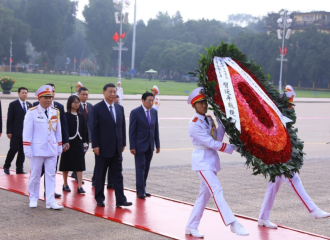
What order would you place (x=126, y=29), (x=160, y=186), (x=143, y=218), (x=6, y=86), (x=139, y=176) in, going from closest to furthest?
(x=143, y=218) → (x=139, y=176) → (x=160, y=186) → (x=6, y=86) → (x=126, y=29)

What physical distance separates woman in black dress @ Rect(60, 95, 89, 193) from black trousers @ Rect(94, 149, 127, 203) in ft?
2.82

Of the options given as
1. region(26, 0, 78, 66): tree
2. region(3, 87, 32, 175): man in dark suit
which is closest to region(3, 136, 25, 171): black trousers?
region(3, 87, 32, 175): man in dark suit

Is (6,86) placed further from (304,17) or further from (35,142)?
(304,17)

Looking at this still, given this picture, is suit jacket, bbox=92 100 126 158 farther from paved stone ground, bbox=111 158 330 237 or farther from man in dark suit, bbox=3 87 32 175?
man in dark suit, bbox=3 87 32 175

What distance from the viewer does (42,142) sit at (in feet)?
24.5

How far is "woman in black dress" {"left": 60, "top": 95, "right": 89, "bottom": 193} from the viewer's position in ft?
27.9

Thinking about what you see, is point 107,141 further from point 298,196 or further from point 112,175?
point 298,196

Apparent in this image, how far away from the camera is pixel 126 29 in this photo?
364ft

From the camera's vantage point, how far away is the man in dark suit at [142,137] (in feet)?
27.2

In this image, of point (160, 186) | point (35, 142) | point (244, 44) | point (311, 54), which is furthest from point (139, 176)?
point (244, 44)

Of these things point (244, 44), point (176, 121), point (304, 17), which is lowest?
point (176, 121)

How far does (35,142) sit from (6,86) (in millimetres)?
30188

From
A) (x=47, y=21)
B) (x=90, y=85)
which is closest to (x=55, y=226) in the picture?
(x=90, y=85)

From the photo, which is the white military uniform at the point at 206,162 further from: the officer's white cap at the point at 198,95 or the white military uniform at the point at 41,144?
the white military uniform at the point at 41,144
